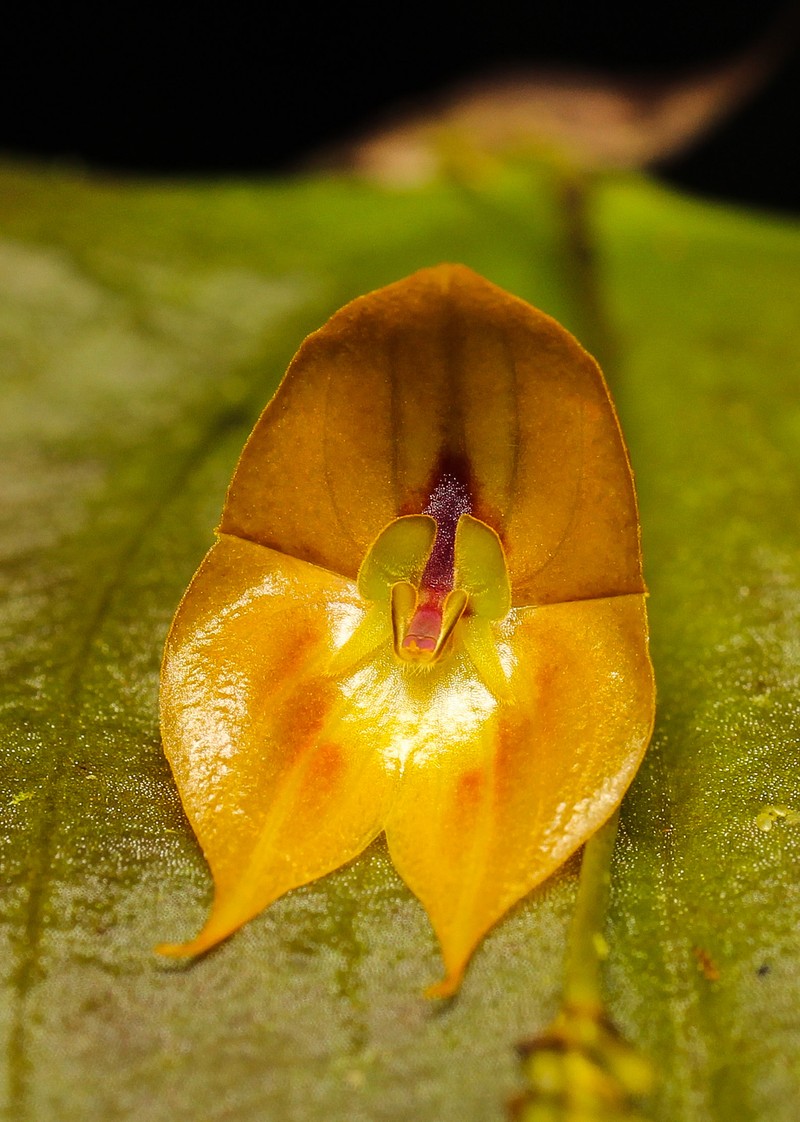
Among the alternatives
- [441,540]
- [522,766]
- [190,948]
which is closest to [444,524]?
[441,540]

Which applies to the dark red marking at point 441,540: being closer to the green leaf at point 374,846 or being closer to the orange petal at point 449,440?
the orange petal at point 449,440

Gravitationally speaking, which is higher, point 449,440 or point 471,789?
point 449,440

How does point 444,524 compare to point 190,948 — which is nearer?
point 190,948

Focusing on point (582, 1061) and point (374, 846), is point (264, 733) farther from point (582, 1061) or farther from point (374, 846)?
point (582, 1061)

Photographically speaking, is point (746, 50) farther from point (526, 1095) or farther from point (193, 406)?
point (526, 1095)

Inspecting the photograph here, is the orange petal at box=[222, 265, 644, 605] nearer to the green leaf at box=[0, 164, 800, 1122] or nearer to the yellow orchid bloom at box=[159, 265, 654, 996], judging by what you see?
the yellow orchid bloom at box=[159, 265, 654, 996]

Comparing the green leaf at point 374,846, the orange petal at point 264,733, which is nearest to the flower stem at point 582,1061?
the green leaf at point 374,846
